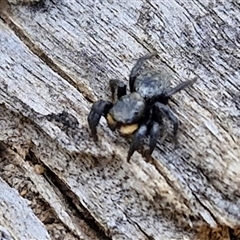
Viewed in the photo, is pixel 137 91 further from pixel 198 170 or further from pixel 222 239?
pixel 222 239

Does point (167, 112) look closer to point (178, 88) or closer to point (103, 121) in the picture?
point (178, 88)

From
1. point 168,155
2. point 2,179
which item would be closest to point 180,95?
point 168,155

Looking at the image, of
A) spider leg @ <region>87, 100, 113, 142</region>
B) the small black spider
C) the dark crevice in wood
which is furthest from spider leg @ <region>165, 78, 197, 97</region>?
the dark crevice in wood

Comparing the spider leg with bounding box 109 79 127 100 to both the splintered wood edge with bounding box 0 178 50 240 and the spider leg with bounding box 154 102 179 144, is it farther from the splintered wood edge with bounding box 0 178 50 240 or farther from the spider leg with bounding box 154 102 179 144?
the splintered wood edge with bounding box 0 178 50 240

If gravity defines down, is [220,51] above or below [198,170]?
above

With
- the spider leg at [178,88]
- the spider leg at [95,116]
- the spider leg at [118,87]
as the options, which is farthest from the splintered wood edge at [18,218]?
the spider leg at [178,88]

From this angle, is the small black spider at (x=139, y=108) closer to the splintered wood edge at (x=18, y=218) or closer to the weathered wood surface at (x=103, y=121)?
the weathered wood surface at (x=103, y=121)
